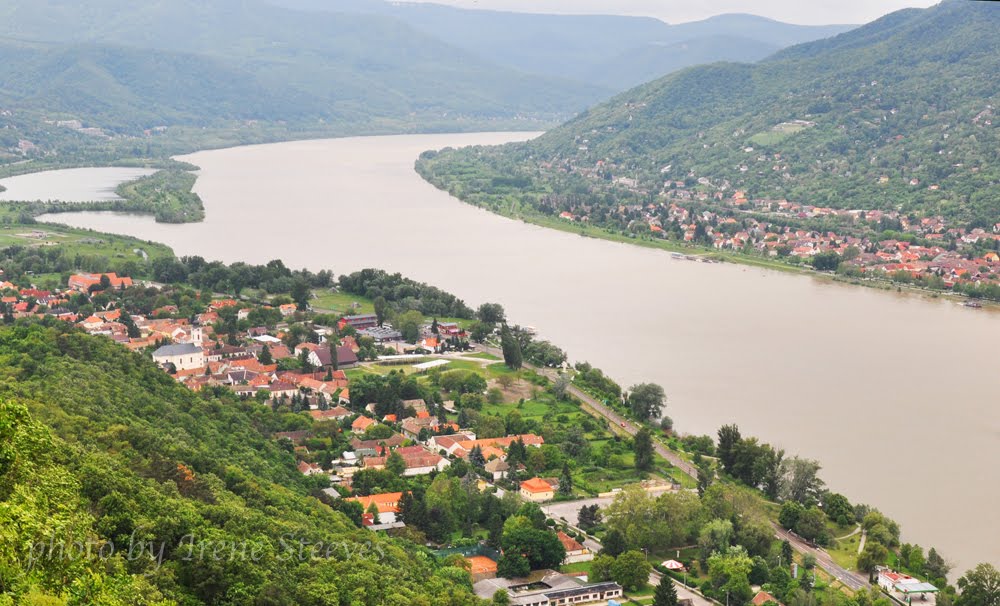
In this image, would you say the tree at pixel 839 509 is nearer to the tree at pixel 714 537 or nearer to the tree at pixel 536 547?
the tree at pixel 714 537

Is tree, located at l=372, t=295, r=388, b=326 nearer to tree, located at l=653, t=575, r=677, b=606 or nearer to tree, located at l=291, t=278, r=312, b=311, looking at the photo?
tree, located at l=291, t=278, r=312, b=311

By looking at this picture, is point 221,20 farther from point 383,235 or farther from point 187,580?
point 187,580

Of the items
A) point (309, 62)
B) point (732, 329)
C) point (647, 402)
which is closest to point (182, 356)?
point (647, 402)

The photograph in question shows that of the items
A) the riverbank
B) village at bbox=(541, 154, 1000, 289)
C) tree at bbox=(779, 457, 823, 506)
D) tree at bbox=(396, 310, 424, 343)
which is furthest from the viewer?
village at bbox=(541, 154, 1000, 289)

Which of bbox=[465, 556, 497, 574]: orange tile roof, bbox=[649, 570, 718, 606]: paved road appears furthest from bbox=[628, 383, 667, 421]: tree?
bbox=[465, 556, 497, 574]: orange tile roof

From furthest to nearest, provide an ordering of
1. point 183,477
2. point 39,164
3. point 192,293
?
point 39,164, point 192,293, point 183,477

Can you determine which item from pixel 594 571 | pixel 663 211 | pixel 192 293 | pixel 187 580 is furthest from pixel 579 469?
pixel 663 211
